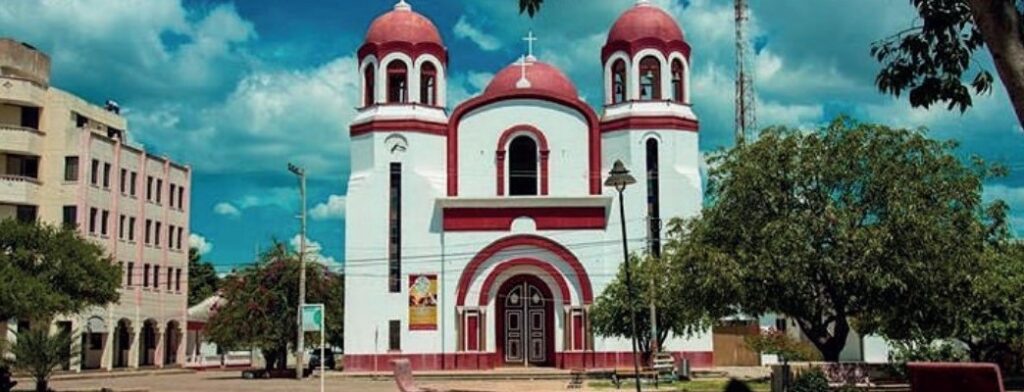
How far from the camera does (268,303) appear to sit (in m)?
47.2

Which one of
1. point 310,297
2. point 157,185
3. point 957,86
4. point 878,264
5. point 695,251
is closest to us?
point 957,86

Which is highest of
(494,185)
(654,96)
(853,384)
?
(654,96)

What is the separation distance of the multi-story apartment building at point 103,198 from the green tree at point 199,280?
23.0 metres

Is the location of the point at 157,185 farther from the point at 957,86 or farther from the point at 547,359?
the point at 957,86

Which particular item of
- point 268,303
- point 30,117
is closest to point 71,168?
point 30,117

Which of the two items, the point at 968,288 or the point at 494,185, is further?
the point at 494,185

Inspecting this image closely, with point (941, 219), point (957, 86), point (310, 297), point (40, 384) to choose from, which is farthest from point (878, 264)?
point (310, 297)

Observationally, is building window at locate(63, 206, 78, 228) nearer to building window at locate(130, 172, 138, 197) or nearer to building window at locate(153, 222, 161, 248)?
building window at locate(130, 172, 138, 197)

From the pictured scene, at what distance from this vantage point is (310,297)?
48625 millimetres

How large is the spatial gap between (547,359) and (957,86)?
41265 mm

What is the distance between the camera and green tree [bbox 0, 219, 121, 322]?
Result: 34.5 metres

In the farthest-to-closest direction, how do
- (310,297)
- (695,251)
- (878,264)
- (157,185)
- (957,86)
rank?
1. (157,185)
2. (310,297)
3. (695,251)
4. (878,264)
5. (957,86)

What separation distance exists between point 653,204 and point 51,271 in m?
23.8

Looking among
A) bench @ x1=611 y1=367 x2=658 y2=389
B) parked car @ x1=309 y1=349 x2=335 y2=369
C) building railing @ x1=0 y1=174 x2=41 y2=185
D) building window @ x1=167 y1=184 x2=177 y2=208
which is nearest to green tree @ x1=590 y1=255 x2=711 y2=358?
bench @ x1=611 y1=367 x2=658 y2=389
